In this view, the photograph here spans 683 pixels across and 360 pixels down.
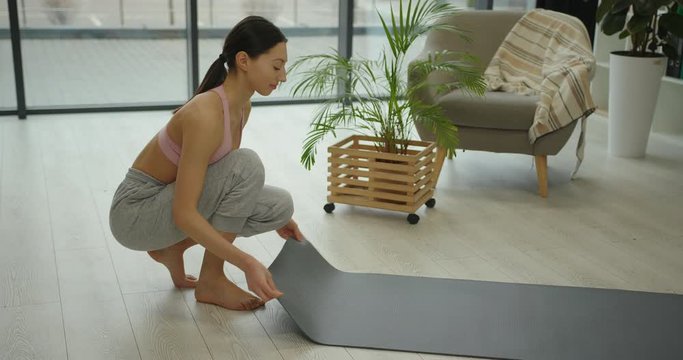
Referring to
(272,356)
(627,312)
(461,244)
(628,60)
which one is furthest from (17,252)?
(628,60)

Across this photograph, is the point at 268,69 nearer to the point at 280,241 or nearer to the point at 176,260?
the point at 176,260

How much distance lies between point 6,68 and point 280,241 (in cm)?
262

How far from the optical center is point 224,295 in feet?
8.17

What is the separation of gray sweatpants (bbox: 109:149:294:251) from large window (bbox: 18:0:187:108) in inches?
111

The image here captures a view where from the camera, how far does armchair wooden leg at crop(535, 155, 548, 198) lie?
363 cm

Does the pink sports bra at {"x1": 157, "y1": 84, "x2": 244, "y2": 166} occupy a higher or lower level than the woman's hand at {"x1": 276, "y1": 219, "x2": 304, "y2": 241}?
higher

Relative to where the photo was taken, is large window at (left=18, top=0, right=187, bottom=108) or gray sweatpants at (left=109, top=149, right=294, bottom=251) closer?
gray sweatpants at (left=109, top=149, right=294, bottom=251)

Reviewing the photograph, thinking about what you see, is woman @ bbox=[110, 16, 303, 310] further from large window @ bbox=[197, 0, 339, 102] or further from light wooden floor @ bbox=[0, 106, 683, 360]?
large window @ bbox=[197, 0, 339, 102]

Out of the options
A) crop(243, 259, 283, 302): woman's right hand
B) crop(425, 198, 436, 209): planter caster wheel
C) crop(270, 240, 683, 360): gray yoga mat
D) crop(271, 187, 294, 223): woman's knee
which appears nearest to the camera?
crop(243, 259, 283, 302): woman's right hand

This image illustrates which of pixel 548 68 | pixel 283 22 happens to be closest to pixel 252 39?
pixel 548 68

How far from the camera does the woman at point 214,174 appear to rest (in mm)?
2213

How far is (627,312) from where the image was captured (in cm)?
248

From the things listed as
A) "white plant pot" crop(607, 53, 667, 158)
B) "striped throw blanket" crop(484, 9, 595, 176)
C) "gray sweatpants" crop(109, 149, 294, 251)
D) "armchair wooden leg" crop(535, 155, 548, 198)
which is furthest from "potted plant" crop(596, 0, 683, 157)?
"gray sweatpants" crop(109, 149, 294, 251)

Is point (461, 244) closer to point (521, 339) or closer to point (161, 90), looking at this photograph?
point (521, 339)
